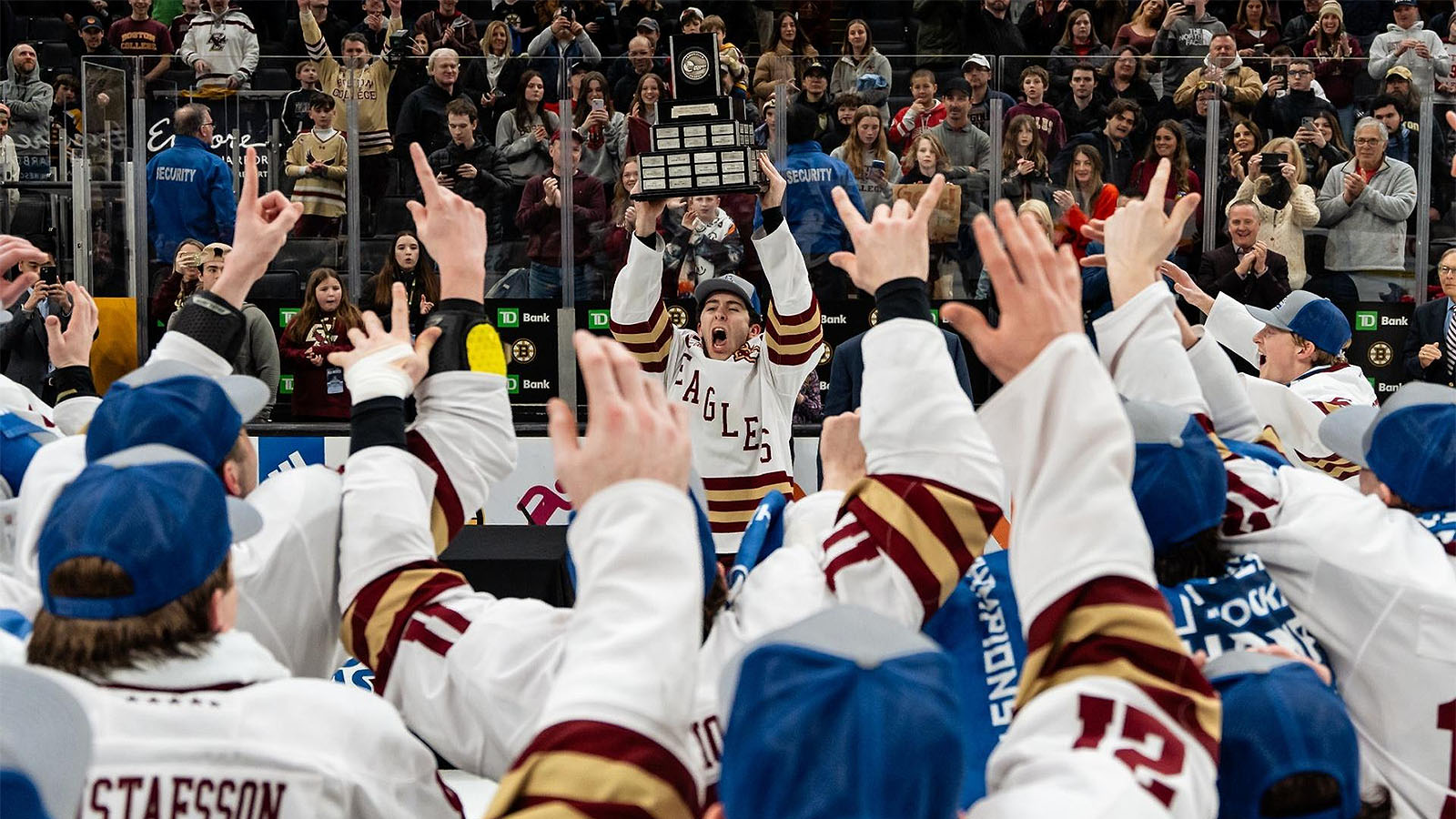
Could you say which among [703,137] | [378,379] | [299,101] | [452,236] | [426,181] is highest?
[299,101]

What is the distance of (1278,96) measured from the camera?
30.6ft

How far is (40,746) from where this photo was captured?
141 centimetres

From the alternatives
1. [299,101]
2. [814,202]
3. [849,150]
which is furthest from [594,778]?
[299,101]

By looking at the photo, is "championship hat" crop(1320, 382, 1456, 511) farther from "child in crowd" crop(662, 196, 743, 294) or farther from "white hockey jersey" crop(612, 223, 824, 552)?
"child in crowd" crop(662, 196, 743, 294)

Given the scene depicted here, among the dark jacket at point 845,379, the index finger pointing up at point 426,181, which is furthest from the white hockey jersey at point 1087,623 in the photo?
the dark jacket at point 845,379

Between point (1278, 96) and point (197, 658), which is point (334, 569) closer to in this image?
point (197, 658)

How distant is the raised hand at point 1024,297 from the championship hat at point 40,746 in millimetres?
1068

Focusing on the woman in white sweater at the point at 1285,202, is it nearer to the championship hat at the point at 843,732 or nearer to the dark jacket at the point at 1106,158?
the dark jacket at the point at 1106,158

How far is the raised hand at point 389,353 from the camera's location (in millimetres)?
2584

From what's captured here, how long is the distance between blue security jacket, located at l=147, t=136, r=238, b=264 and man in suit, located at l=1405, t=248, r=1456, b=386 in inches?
290

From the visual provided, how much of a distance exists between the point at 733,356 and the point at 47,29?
12089 mm

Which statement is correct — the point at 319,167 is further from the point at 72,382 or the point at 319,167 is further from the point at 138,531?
the point at 138,531

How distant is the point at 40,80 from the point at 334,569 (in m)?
12.4

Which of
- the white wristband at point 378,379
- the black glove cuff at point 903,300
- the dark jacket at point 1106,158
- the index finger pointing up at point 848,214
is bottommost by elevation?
the white wristband at point 378,379
